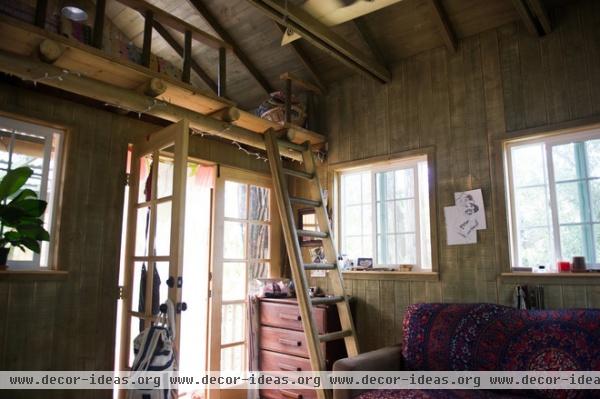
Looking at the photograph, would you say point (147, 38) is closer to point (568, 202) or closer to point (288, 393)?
point (288, 393)

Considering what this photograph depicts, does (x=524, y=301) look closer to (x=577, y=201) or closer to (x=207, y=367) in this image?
(x=577, y=201)

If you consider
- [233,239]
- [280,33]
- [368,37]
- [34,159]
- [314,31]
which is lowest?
[233,239]

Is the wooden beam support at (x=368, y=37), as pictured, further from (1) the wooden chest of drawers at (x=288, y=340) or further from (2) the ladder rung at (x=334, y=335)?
(2) the ladder rung at (x=334, y=335)

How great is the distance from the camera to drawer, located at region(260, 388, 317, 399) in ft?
10.3

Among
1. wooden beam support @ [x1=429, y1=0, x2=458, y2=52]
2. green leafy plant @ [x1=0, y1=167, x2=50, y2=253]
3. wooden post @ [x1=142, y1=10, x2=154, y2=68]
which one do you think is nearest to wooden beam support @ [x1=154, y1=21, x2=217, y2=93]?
wooden post @ [x1=142, y1=10, x2=154, y2=68]

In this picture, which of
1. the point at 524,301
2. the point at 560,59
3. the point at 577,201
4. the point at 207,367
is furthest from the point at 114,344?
the point at 560,59

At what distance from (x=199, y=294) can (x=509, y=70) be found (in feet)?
10.5

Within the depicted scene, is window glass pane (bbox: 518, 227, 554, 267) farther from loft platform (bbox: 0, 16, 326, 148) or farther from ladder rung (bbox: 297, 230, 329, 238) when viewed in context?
loft platform (bbox: 0, 16, 326, 148)

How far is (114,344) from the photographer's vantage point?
2920 mm

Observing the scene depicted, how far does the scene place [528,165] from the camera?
288cm

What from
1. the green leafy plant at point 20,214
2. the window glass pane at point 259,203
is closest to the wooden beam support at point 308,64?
the window glass pane at point 259,203

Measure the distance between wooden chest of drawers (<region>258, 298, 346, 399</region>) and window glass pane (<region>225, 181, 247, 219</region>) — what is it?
0.85m

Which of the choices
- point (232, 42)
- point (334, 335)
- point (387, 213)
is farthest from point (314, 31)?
point (334, 335)

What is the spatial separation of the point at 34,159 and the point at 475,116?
10.2 feet
